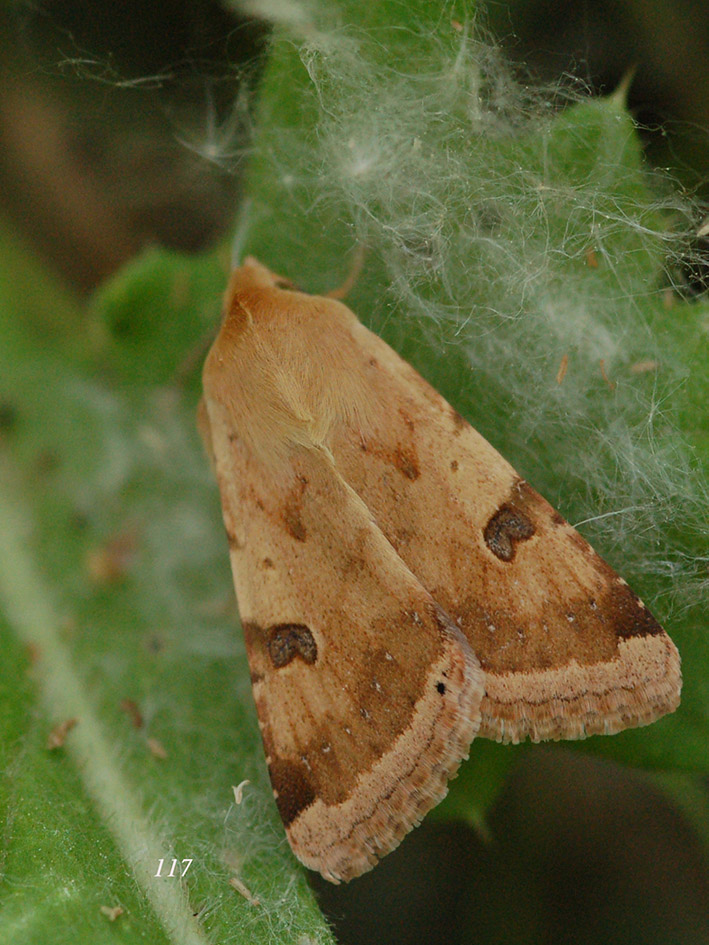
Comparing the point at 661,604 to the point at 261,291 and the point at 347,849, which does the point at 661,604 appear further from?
the point at 261,291

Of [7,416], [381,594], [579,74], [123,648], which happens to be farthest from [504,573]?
[7,416]

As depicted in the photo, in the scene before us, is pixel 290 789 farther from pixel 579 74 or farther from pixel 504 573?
pixel 579 74

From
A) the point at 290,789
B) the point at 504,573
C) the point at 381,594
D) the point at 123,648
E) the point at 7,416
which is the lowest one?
the point at 123,648

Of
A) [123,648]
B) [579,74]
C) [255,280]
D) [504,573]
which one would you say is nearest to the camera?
[504,573]

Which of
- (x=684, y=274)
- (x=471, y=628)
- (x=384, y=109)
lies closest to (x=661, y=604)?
(x=471, y=628)

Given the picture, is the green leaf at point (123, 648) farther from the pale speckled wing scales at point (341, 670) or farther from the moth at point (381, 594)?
the moth at point (381, 594)

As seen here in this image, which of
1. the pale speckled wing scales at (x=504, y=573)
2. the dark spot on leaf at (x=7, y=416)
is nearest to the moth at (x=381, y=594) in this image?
the pale speckled wing scales at (x=504, y=573)
